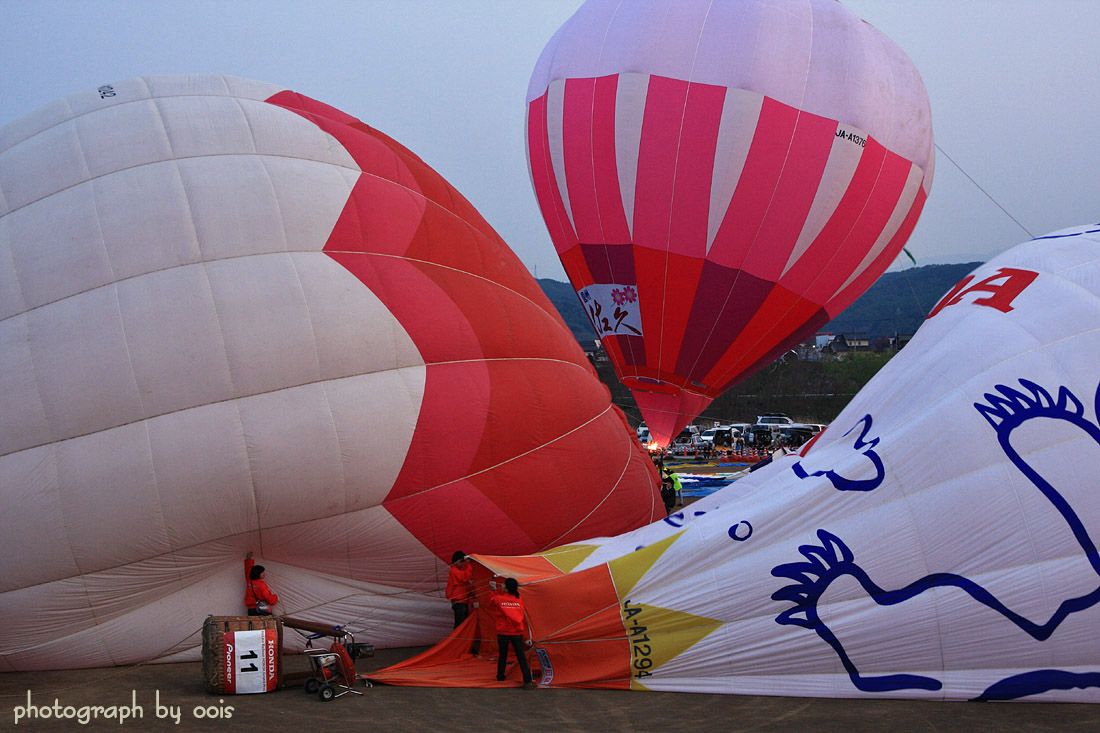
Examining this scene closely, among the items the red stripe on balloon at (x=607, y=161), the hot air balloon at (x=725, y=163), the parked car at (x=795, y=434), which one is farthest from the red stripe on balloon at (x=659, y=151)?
the parked car at (x=795, y=434)

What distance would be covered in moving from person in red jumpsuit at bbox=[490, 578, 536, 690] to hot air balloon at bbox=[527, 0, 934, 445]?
6.79 m

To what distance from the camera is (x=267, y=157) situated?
679 centimetres

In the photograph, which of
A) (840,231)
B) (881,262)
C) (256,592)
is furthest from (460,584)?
(881,262)

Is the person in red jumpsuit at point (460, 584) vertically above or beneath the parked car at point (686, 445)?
beneath

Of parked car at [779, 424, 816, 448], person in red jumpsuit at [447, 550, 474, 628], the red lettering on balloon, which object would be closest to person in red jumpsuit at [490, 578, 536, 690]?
person in red jumpsuit at [447, 550, 474, 628]

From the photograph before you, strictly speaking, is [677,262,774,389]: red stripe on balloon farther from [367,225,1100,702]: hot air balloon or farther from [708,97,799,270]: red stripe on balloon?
[367,225,1100,702]: hot air balloon

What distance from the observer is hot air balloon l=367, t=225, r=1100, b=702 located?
4773 mm

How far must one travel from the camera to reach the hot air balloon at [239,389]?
5.58 metres

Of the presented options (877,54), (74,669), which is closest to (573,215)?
(877,54)

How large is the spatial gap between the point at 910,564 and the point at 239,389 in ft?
13.6

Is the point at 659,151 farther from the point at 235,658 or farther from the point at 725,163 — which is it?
the point at 235,658

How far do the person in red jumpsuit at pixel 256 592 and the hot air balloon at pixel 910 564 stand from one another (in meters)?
0.98

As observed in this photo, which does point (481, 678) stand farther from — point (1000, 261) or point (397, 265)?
point (1000, 261)

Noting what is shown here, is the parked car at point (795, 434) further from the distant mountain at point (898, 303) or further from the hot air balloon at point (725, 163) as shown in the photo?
the distant mountain at point (898, 303)
